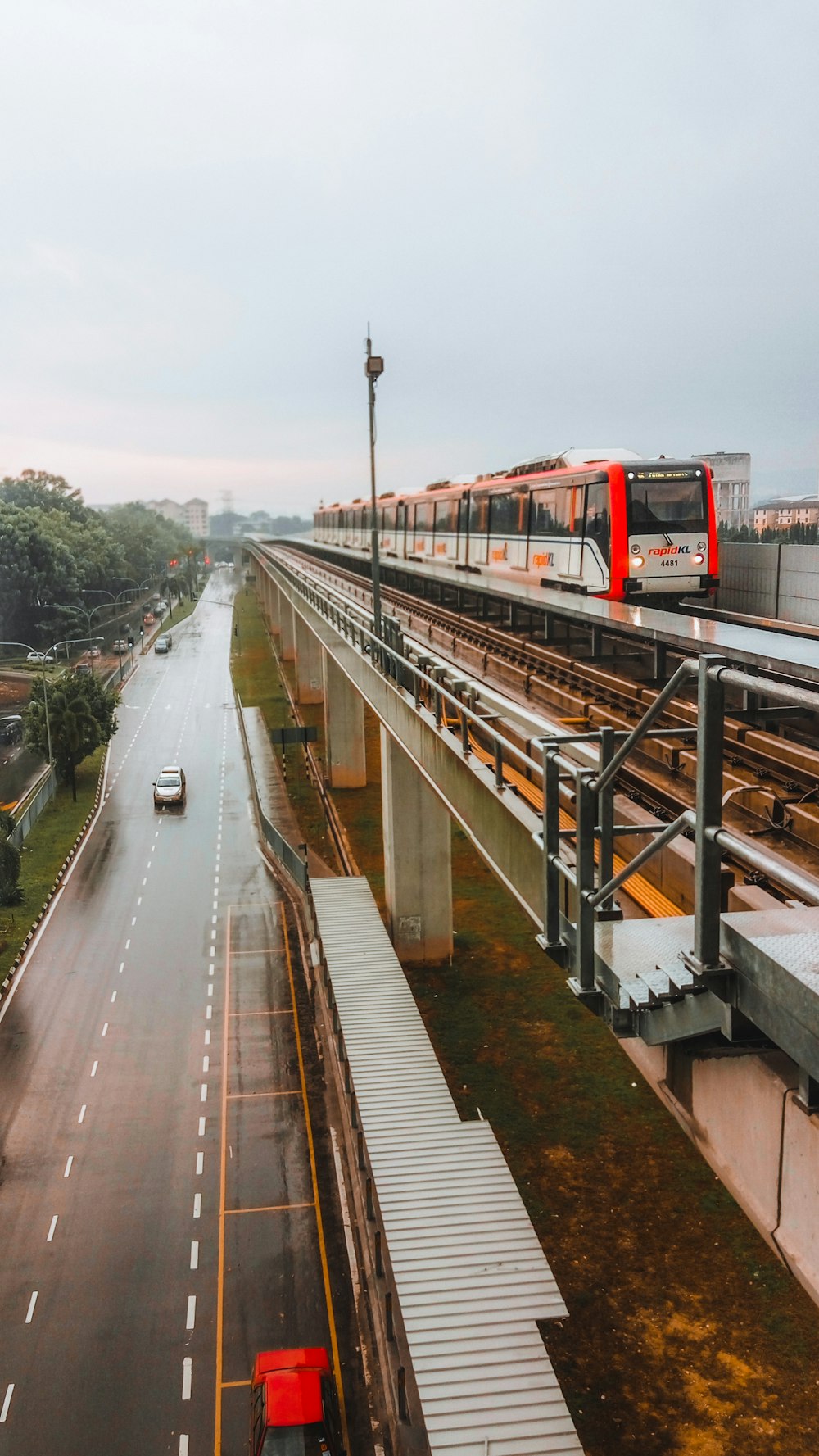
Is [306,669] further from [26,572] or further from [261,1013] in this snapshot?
[261,1013]

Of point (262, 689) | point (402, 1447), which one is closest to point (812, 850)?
point (402, 1447)

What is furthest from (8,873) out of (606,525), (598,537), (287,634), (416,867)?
(287,634)

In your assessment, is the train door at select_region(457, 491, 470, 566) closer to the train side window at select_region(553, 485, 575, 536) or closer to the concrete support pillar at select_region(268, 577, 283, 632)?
the train side window at select_region(553, 485, 575, 536)

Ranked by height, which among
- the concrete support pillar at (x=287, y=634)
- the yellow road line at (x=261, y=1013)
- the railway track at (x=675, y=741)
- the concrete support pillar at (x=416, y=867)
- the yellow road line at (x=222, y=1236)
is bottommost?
the yellow road line at (x=222, y=1236)

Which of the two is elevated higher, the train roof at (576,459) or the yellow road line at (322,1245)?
the train roof at (576,459)

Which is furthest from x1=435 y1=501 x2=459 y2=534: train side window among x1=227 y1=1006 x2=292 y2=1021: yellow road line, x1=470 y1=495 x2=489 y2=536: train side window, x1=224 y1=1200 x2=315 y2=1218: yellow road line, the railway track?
x1=224 y1=1200 x2=315 y2=1218: yellow road line

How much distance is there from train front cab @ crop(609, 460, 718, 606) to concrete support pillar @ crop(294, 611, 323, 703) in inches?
1299

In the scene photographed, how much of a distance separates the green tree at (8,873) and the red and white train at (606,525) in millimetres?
14084

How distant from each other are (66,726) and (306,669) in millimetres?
15017

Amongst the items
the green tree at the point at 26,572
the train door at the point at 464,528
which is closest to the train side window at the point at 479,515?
the train door at the point at 464,528

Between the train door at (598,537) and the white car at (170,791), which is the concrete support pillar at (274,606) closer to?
the white car at (170,791)

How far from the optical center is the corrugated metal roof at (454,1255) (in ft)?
33.9

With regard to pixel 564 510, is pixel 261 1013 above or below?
below

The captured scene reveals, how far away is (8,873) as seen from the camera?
28.5 metres
